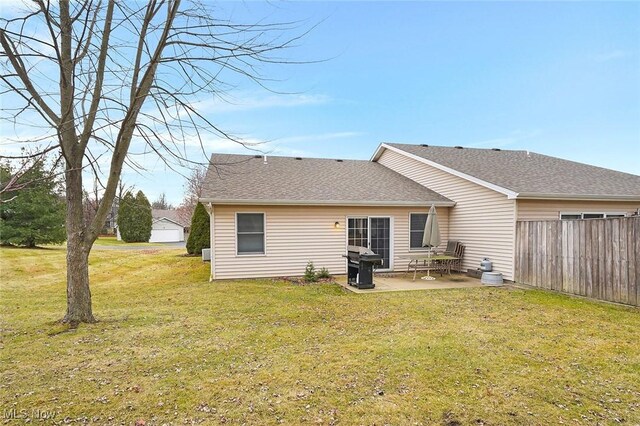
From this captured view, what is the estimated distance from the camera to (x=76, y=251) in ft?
17.3

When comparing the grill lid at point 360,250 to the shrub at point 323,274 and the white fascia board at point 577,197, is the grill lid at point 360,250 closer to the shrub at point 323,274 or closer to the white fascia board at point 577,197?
the shrub at point 323,274

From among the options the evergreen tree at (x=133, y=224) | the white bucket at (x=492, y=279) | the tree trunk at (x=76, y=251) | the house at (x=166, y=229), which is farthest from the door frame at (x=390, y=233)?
the house at (x=166, y=229)

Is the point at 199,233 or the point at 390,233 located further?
the point at 199,233

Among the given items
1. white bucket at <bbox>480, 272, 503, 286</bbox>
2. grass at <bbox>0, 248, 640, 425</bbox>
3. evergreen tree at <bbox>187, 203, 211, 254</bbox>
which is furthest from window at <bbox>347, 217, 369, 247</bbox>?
evergreen tree at <bbox>187, 203, 211, 254</bbox>

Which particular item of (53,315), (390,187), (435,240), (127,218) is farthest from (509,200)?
(127,218)

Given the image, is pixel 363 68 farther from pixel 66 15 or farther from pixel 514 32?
pixel 66 15

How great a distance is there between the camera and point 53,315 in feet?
20.0

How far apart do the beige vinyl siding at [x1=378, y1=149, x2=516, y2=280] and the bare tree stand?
7.93m

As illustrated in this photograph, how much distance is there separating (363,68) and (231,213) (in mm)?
7902

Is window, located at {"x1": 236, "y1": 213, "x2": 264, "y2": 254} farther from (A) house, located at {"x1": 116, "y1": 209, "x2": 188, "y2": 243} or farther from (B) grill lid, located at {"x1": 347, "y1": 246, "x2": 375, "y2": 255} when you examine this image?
(A) house, located at {"x1": 116, "y1": 209, "x2": 188, "y2": 243}

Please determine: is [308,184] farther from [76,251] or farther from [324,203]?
[76,251]

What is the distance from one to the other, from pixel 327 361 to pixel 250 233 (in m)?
6.59

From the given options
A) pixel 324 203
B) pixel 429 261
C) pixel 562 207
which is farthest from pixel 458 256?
pixel 324 203

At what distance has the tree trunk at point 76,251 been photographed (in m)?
5.24
